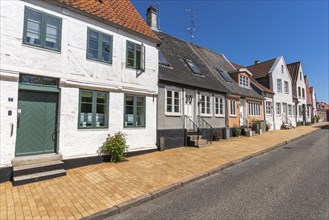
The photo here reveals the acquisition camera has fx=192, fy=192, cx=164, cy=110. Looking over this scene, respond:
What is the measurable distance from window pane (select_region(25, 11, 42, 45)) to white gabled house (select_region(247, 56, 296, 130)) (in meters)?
25.9

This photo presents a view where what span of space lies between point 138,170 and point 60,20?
22.1 feet

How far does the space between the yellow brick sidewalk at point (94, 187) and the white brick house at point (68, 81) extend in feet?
4.42

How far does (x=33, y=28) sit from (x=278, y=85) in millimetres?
28232

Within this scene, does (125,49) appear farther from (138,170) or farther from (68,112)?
(138,170)

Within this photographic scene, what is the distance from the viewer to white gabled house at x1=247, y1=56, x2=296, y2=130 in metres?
25.3

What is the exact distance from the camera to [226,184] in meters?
6.18

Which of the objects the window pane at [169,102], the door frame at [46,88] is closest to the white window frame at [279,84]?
the window pane at [169,102]

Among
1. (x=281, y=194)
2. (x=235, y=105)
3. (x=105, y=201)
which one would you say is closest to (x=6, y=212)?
(x=105, y=201)

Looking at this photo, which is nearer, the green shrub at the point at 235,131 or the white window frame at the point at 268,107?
the green shrub at the point at 235,131

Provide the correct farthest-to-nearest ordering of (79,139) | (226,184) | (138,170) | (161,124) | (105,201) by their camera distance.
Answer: (161,124) < (79,139) < (138,170) < (226,184) < (105,201)

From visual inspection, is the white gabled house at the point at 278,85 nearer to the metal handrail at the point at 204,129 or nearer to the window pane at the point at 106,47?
the metal handrail at the point at 204,129

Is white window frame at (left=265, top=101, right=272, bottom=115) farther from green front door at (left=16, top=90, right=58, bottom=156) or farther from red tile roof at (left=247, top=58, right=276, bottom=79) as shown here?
green front door at (left=16, top=90, right=58, bottom=156)

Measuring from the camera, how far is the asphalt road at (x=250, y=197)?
14.1 ft

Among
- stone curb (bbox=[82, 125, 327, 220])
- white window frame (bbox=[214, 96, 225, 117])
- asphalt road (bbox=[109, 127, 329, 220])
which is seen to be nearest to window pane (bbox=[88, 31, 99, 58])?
stone curb (bbox=[82, 125, 327, 220])
